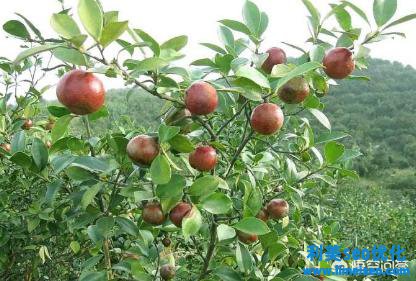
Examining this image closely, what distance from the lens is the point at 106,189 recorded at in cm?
146

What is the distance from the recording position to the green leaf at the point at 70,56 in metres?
0.91

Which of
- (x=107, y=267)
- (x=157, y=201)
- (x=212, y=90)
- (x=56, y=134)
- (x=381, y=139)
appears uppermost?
(x=212, y=90)

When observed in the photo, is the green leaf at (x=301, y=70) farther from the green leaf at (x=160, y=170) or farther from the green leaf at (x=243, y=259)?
the green leaf at (x=243, y=259)

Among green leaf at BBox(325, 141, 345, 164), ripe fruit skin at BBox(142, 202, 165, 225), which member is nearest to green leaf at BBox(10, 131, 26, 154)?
ripe fruit skin at BBox(142, 202, 165, 225)

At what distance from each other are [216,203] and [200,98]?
26cm

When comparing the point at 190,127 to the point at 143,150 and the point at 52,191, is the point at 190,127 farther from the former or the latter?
the point at 52,191

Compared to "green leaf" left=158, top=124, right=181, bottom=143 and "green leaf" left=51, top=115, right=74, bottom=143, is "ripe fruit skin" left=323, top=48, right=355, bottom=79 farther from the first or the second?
"green leaf" left=51, top=115, right=74, bottom=143

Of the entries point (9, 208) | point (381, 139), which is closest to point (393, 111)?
point (381, 139)

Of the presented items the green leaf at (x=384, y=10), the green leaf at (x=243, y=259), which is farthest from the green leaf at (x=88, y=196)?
the green leaf at (x=384, y=10)

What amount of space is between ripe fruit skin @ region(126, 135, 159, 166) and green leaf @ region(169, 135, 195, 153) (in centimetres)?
4

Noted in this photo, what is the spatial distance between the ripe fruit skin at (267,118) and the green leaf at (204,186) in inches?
6.2

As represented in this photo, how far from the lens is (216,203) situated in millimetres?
1153

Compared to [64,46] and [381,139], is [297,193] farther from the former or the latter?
[381,139]

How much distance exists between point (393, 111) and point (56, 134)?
15.8m
